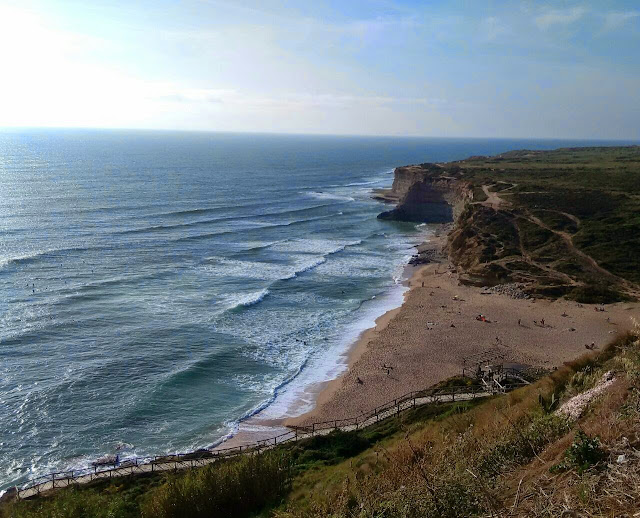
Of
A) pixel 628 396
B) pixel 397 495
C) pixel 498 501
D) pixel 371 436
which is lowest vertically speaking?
pixel 371 436

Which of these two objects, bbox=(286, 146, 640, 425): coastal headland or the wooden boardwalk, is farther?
bbox=(286, 146, 640, 425): coastal headland

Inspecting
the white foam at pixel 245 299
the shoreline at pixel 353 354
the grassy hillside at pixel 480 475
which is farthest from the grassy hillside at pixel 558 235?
the grassy hillside at pixel 480 475

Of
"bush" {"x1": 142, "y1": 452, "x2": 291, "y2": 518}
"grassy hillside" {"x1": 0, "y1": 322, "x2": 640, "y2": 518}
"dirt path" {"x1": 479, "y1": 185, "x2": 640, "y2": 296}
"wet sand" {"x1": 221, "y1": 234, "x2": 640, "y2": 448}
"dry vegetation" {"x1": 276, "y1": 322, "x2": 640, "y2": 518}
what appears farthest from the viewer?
"dirt path" {"x1": 479, "y1": 185, "x2": 640, "y2": 296}

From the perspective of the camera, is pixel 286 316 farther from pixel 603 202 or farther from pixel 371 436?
pixel 603 202

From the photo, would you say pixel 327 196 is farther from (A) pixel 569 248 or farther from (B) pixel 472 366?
(B) pixel 472 366

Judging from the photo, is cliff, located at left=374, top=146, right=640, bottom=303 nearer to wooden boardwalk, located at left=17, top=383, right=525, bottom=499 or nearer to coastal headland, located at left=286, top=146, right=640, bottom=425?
coastal headland, located at left=286, top=146, right=640, bottom=425

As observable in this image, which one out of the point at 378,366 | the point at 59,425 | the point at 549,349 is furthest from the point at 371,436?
the point at 549,349

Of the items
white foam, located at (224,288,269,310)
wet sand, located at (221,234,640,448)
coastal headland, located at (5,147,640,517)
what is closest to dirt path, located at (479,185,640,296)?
coastal headland, located at (5,147,640,517)
